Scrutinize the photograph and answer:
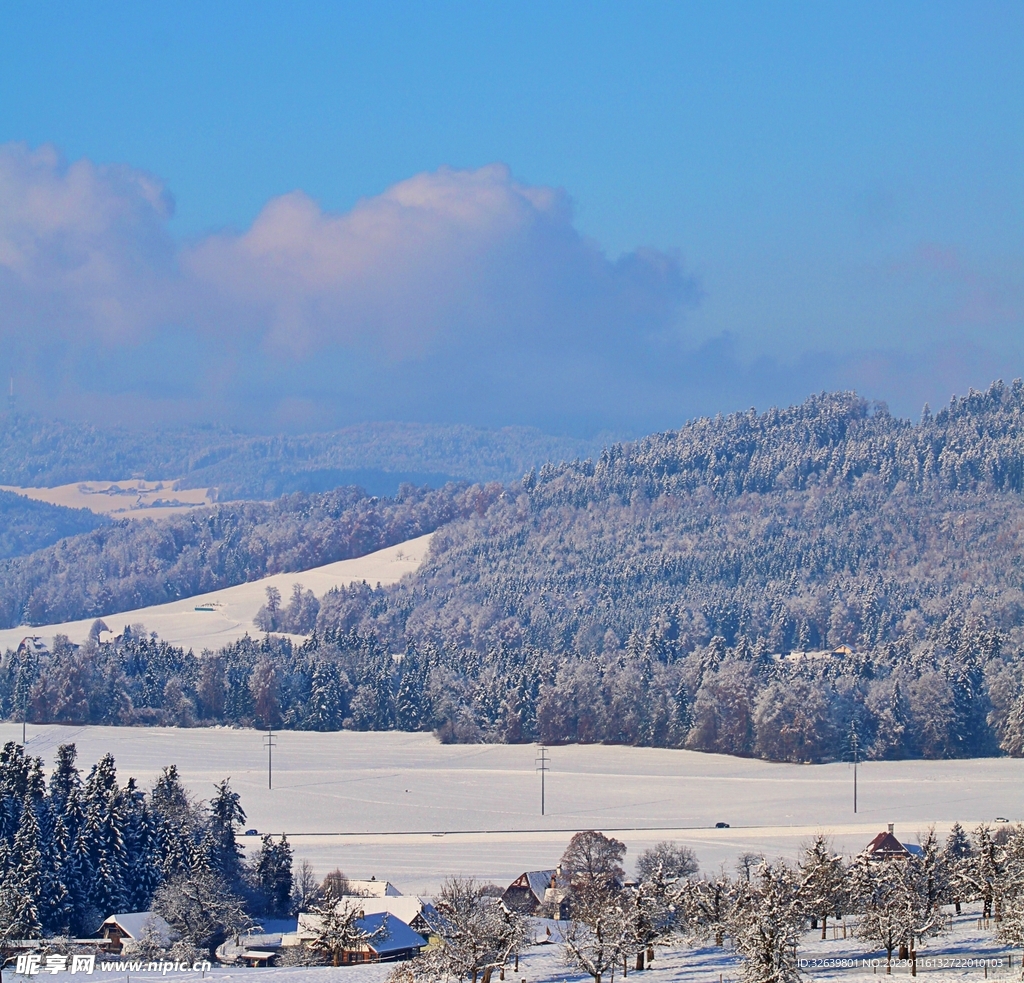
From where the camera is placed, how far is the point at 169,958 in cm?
5769

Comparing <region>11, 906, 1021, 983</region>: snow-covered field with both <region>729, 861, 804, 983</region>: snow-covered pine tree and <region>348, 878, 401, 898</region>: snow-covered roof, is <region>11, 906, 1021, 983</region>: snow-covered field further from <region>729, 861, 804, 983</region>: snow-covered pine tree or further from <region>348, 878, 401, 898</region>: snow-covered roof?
<region>348, 878, 401, 898</region>: snow-covered roof

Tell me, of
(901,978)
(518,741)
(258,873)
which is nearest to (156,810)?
(258,873)

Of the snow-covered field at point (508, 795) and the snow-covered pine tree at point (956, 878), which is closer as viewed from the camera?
the snow-covered pine tree at point (956, 878)

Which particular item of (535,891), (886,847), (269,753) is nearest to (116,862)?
(535,891)

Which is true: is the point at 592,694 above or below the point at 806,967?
above

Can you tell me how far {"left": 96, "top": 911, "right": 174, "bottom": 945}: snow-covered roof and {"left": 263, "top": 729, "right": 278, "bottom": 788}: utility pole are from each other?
41.9 meters

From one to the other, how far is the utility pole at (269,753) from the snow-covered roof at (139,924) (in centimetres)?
4191

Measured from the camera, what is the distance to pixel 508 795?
10344 cm

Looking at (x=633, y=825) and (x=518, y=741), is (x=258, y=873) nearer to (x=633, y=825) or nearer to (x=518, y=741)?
(x=633, y=825)

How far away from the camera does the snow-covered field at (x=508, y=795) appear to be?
83.0 m

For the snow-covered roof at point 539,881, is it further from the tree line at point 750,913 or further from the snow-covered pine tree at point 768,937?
the snow-covered pine tree at point 768,937

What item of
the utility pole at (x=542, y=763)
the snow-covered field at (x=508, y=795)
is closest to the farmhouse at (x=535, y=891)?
the snow-covered field at (x=508, y=795)

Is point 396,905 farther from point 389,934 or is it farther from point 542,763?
point 542,763

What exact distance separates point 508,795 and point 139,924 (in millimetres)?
43175
